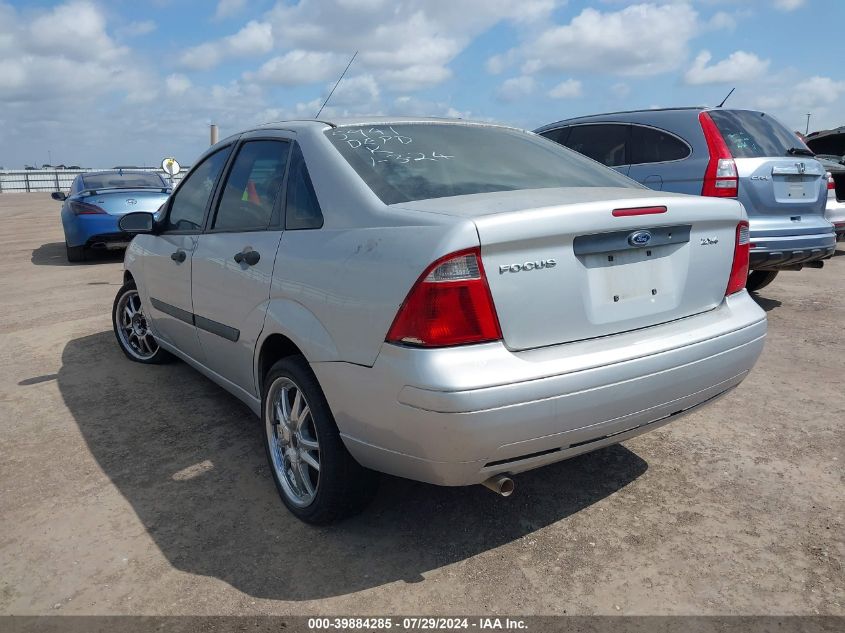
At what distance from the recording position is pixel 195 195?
394 centimetres

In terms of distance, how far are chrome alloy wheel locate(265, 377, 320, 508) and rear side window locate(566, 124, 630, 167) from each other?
14.8 ft

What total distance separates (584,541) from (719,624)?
0.58 m

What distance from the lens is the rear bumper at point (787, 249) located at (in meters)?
5.52

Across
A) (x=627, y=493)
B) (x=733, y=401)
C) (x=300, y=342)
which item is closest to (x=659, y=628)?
(x=627, y=493)

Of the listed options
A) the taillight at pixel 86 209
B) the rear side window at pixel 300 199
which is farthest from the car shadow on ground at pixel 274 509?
the taillight at pixel 86 209

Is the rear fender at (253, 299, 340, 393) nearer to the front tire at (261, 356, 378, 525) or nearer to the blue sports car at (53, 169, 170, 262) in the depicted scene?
the front tire at (261, 356, 378, 525)

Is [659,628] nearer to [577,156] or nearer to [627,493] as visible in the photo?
[627,493]

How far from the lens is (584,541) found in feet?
8.70

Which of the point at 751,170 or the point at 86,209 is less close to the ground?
the point at 751,170

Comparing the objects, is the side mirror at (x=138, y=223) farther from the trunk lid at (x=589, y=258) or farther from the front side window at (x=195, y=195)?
the trunk lid at (x=589, y=258)

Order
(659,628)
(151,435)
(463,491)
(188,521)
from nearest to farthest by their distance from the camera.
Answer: (659,628)
(188,521)
(463,491)
(151,435)

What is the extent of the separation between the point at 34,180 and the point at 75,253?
38.6 meters

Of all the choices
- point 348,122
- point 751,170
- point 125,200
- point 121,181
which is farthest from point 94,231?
point 751,170

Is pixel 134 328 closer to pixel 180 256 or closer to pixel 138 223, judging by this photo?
pixel 138 223
